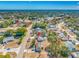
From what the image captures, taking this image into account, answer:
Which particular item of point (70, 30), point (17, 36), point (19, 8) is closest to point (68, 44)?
point (70, 30)

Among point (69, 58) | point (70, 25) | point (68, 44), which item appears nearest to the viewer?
point (69, 58)

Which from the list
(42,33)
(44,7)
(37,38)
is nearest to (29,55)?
(37,38)

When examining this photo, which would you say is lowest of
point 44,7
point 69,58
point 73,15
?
point 69,58

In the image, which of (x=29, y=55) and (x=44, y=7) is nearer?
(x=29, y=55)

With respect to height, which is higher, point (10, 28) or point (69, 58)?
point (10, 28)

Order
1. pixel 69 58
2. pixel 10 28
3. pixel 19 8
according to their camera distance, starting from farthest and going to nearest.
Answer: pixel 19 8, pixel 10 28, pixel 69 58

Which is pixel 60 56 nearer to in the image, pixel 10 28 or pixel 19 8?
pixel 10 28

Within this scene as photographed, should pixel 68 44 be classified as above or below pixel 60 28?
below

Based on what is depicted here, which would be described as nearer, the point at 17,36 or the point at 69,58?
the point at 69,58

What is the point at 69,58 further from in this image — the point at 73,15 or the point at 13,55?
the point at 73,15
